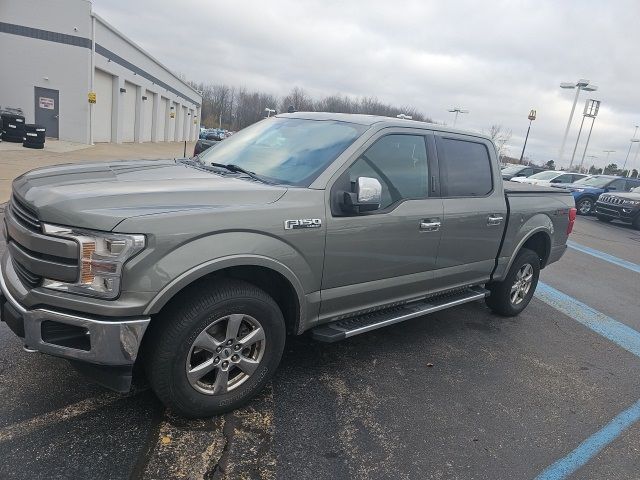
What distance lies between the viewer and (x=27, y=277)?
267cm

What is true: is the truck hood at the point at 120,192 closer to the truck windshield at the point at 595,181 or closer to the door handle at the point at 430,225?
the door handle at the point at 430,225

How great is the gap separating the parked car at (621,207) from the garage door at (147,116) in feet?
113

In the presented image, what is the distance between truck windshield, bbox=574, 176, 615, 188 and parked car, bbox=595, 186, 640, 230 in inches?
102

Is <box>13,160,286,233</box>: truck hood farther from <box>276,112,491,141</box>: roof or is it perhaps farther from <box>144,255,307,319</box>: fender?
<box>276,112,491,141</box>: roof

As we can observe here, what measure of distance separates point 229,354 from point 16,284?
1.26 meters

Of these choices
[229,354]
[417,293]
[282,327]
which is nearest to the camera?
[229,354]

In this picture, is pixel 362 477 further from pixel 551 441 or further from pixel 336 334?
pixel 551 441

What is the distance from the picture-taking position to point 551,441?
324cm

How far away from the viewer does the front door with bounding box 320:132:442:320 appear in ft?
11.1

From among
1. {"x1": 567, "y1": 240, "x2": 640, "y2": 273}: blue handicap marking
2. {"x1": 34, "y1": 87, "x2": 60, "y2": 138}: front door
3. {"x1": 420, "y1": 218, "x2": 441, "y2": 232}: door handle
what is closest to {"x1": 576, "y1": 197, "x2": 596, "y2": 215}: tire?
{"x1": 567, "y1": 240, "x2": 640, "y2": 273}: blue handicap marking

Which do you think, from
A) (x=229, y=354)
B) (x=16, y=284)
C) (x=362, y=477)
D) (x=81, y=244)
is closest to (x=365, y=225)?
(x=229, y=354)

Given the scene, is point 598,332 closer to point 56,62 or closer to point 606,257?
point 606,257

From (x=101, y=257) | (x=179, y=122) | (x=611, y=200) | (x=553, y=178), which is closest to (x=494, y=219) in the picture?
(x=101, y=257)

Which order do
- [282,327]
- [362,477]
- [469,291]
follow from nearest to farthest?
[362,477] → [282,327] → [469,291]
